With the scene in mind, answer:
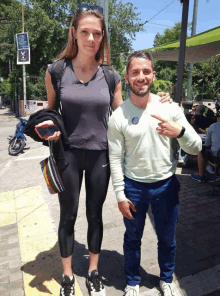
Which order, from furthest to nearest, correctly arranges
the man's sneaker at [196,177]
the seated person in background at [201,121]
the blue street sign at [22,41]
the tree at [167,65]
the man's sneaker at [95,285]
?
the tree at [167,65] < the blue street sign at [22,41] < the seated person in background at [201,121] < the man's sneaker at [196,177] < the man's sneaker at [95,285]

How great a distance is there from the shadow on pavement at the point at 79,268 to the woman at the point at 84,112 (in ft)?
1.12

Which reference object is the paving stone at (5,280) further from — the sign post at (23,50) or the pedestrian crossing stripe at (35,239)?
the sign post at (23,50)

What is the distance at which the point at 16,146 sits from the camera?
8.10 metres

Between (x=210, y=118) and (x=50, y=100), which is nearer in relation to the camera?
(x=50, y=100)

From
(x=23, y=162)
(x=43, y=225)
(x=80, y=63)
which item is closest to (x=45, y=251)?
(x=43, y=225)

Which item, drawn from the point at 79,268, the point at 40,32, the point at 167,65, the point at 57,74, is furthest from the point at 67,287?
the point at 167,65

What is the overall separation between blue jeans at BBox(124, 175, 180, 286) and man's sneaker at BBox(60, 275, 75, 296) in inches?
19.1

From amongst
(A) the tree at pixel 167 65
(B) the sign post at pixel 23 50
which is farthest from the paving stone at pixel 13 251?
(A) the tree at pixel 167 65

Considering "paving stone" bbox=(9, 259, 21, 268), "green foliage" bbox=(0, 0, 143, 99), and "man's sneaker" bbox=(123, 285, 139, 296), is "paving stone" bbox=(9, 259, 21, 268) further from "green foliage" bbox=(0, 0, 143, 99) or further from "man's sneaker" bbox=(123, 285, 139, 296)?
"green foliage" bbox=(0, 0, 143, 99)

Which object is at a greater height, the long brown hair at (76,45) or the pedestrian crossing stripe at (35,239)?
the long brown hair at (76,45)

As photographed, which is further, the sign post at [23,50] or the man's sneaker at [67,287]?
the sign post at [23,50]

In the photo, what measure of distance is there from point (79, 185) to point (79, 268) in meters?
1.02

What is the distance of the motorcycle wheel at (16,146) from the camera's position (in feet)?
26.2

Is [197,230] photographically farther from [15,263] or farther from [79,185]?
[15,263]
